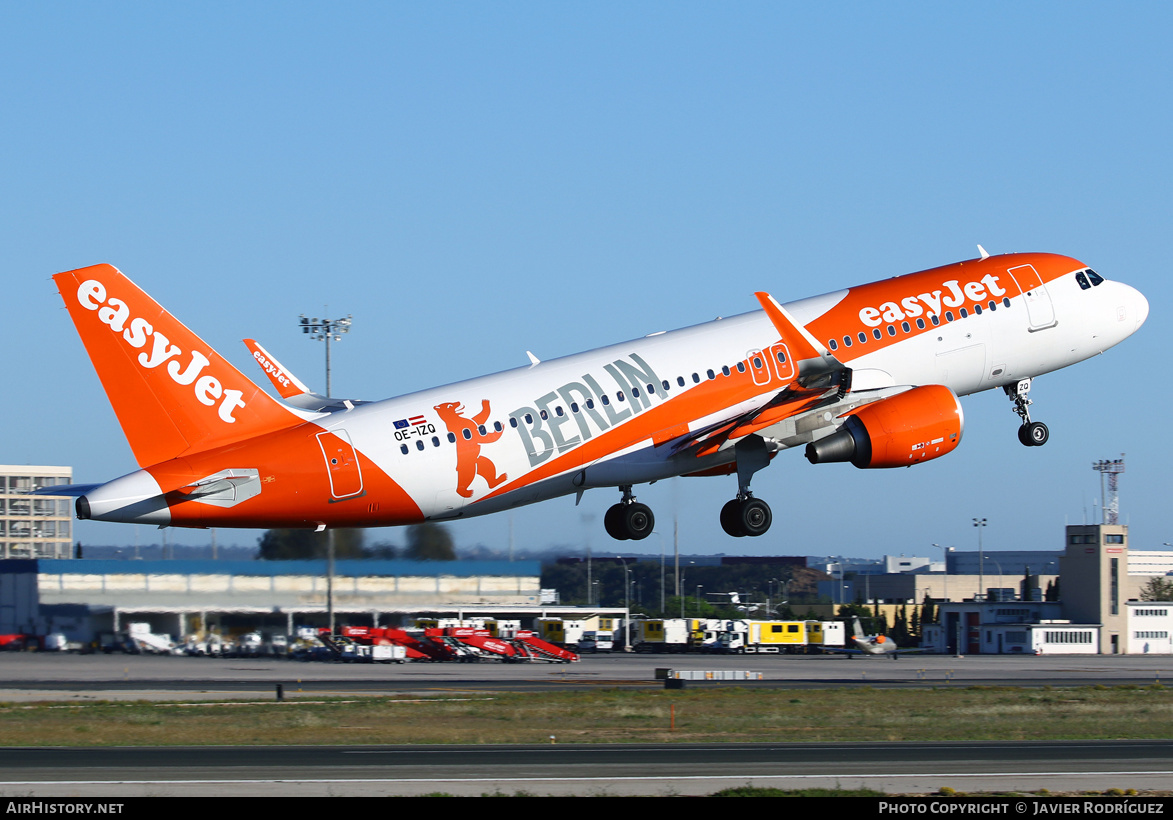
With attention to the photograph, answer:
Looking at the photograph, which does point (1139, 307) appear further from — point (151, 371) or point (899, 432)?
point (151, 371)

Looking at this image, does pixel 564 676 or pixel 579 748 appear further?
pixel 564 676

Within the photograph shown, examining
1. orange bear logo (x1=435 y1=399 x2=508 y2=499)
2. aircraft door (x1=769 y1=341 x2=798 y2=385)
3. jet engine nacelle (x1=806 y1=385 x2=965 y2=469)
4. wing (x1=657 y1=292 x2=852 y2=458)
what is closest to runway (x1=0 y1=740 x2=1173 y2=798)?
orange bear logo (x1=435 y1=399 x2=508 y2=499)

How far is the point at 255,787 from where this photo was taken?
27.4 metres

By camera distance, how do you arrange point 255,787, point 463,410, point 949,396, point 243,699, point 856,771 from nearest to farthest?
point 255,787 < point 856,771 < point 463,410 < point 949,396 < point 243,699

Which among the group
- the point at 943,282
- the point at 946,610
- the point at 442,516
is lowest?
the point at 946,610

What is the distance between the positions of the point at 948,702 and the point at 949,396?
1809 cm

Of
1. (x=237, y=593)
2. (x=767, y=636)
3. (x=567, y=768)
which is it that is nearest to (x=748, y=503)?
(x=567, y=768)

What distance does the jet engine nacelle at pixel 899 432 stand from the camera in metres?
39.6

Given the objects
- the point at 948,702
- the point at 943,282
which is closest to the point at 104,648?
the point at 948,702

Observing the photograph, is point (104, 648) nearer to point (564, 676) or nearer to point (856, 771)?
point (564, 676)

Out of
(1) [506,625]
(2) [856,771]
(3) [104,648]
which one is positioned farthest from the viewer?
(1) [506,625]

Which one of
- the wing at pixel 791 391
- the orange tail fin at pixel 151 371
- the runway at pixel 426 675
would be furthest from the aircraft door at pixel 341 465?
the runway at pixel 426 675

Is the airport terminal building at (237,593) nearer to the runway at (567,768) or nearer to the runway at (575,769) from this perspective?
the runway at (567,768)

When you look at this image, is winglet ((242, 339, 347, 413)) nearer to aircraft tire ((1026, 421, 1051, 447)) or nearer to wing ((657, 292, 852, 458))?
wing ((657, 292, 852, 458))
